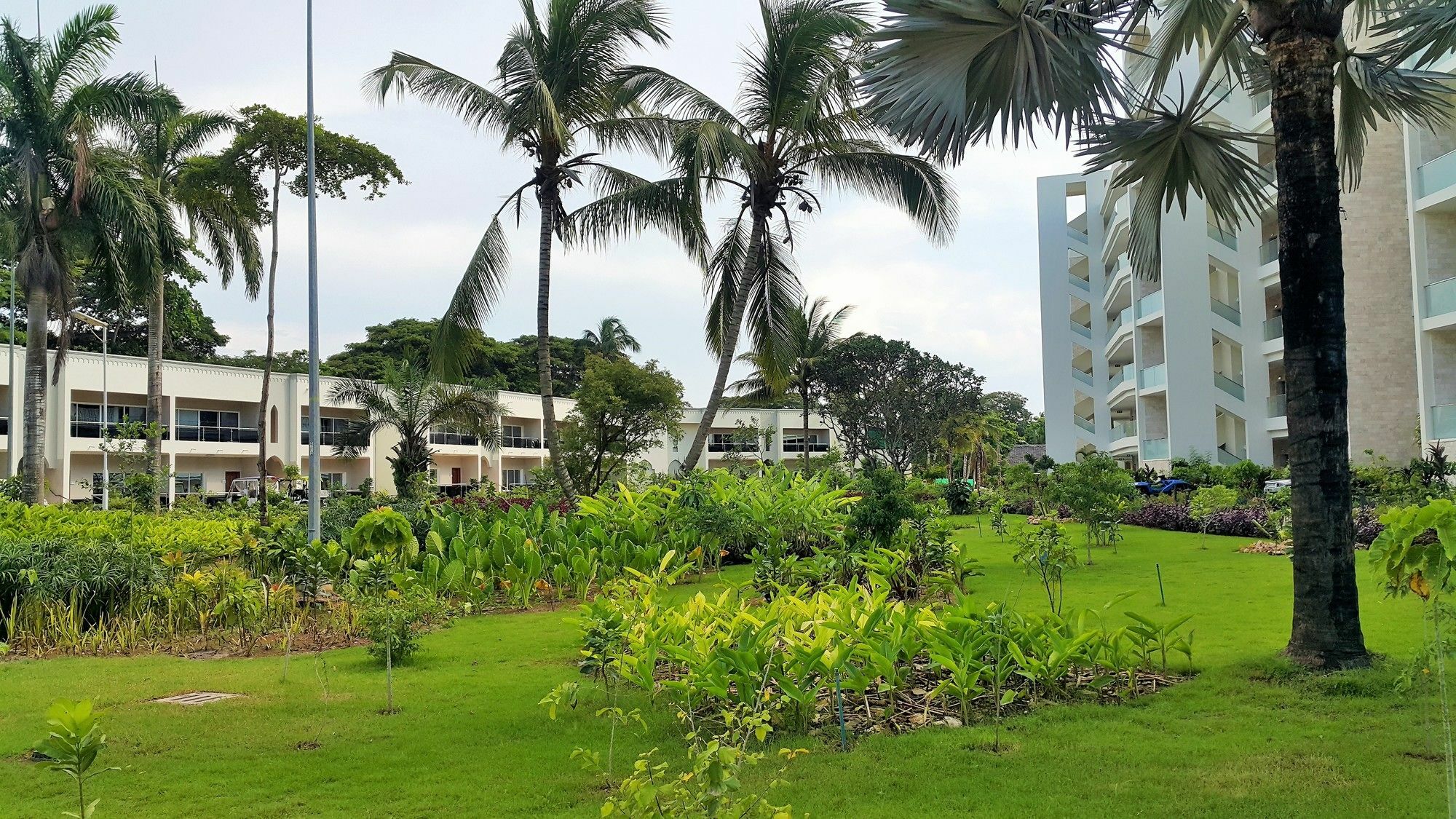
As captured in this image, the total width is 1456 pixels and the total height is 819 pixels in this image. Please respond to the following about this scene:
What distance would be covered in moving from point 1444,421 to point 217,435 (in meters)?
37.4

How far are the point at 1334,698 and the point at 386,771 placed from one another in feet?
17.6

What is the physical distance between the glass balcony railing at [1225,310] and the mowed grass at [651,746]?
25689 millimetres

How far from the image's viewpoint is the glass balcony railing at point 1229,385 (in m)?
30.9

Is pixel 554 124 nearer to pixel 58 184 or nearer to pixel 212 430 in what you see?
pixel 58 184

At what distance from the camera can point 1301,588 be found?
6516mm

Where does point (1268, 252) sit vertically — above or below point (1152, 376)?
above

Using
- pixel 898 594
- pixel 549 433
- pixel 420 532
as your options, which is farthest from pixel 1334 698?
pixel 549 433

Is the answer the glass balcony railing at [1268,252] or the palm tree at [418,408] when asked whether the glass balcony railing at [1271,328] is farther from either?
the palm tree at [418,408]

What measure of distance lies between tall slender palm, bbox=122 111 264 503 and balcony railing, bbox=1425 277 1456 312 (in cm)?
2569

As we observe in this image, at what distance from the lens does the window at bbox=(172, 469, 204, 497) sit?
3600 centimetres

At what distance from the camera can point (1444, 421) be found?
19016 millimetres

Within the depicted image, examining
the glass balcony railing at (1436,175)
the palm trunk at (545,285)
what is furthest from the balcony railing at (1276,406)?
the palm trunk at (545,285)

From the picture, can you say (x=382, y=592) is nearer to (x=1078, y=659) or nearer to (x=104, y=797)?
(x=104, y=797)

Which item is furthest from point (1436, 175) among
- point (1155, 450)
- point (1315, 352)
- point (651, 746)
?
point (651, 746)
